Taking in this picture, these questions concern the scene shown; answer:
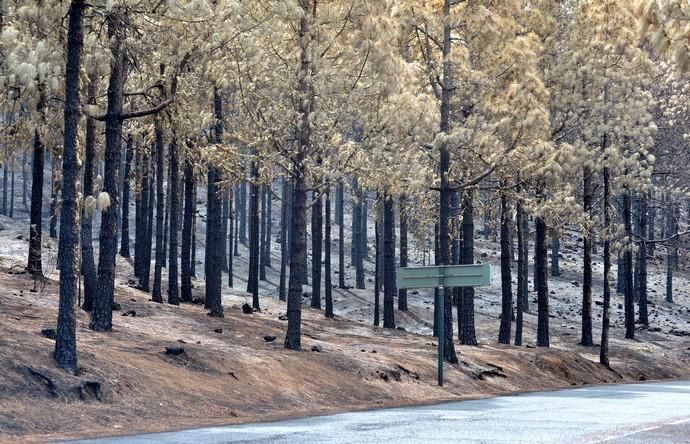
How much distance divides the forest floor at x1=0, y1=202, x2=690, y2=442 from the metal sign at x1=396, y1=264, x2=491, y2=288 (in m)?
2.58

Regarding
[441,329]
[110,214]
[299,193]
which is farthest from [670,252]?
[110,214]

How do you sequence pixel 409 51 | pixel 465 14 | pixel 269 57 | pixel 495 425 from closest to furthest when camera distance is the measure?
1. pixel 495 425
2. pixel 269 57
3. pixel 465 14
4. pixel 409 51

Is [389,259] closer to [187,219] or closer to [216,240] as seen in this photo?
[187,219]

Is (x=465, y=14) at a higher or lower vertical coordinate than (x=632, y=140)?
higher

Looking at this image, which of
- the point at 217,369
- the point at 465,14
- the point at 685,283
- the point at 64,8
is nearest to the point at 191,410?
the point at 217,369

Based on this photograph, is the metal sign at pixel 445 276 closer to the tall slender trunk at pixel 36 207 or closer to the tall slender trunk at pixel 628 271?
the tall slender trunk at pixel 36 207

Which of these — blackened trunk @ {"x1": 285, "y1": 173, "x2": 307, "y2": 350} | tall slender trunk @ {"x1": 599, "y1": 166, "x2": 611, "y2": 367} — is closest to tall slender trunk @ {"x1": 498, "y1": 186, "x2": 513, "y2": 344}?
tall slender trunk @ {"x1": 599, "y1": 166, "x2": 611, "y2": 367}

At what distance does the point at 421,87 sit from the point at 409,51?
2.09 meters

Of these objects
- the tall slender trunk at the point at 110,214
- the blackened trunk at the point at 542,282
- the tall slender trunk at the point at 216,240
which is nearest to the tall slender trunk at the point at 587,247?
the blackened trunk at the point at 542,282

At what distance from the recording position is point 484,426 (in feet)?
45.0

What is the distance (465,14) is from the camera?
26.5 m

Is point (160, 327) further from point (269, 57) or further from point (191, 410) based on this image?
point (191, 410)

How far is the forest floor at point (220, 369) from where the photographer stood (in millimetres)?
15297

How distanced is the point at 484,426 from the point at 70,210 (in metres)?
8.02
